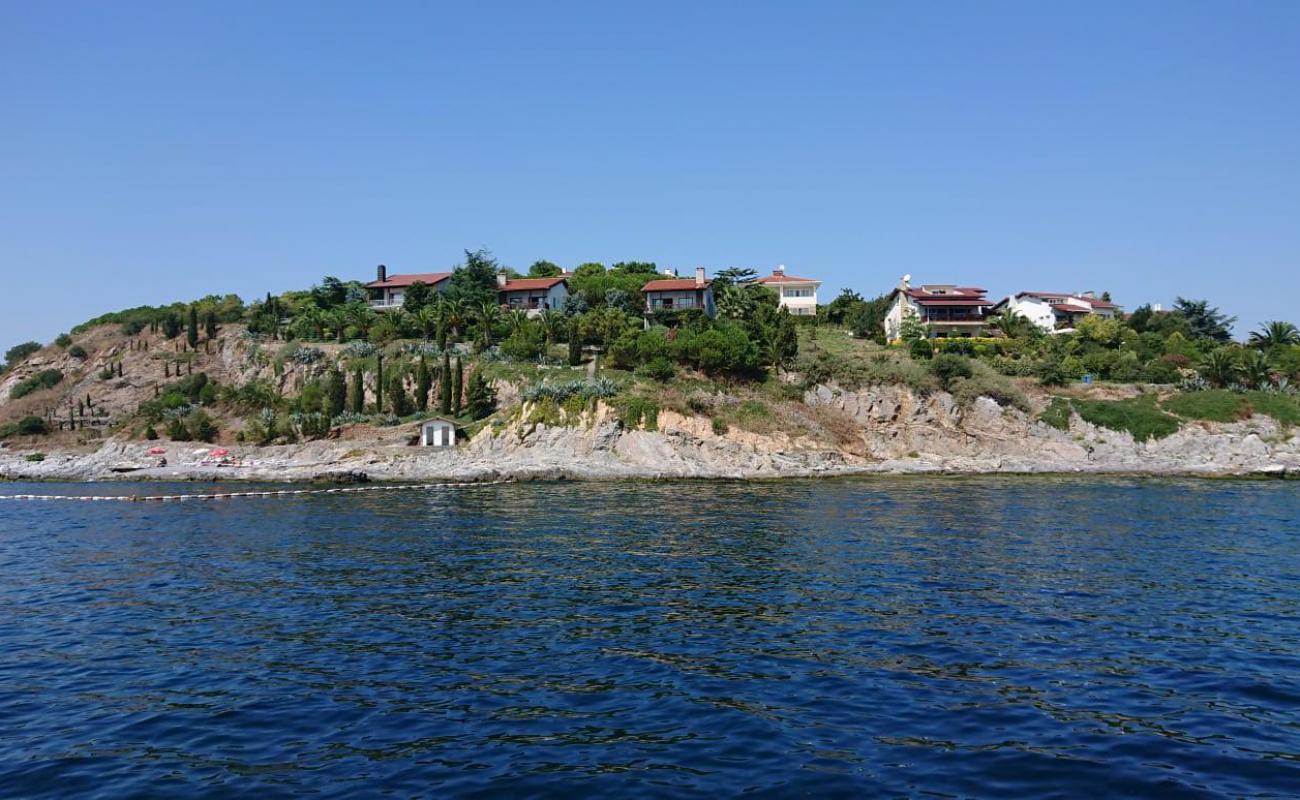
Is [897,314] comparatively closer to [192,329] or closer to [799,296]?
[799,296]

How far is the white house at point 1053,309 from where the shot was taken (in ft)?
341

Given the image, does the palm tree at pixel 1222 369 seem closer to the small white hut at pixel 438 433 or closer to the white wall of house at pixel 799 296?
the white wall of house at pixel 799 296

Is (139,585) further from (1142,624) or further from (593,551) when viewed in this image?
(1142,624)

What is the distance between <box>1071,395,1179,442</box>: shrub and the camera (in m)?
68.6

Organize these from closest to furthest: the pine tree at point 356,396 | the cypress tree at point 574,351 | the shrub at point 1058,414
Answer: the shrub at point 1058,414, the pine tree at point 356,396, the cypress tree at point 574,351

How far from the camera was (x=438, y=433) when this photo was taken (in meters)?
71.1

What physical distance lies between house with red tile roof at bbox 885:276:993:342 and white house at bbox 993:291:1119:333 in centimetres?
412

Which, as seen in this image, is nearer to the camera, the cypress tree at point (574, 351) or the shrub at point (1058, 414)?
the shrub at point (1058, 414)

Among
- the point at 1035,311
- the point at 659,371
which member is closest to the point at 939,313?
the point at 1035,311

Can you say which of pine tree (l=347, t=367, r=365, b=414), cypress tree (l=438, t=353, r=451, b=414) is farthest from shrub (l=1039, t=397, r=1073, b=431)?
pine tree (l=347, t=367, r=365, b=414)

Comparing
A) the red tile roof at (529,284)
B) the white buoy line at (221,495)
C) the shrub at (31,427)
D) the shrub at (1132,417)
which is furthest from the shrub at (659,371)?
the shrub at (31,427)

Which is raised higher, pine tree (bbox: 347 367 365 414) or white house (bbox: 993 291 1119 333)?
white house (bbox: 993 291 1119 333)

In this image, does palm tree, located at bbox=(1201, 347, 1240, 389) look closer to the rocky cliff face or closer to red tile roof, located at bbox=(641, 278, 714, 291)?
the rocky cliff face

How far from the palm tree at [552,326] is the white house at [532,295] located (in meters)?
9.27
